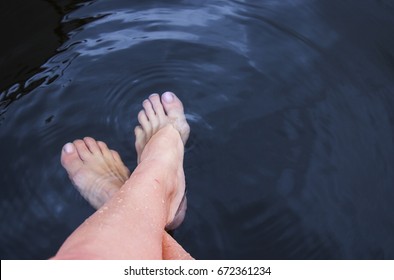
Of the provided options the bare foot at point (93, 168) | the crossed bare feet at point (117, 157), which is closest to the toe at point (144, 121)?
the crossed bare feet at point (117, 157)

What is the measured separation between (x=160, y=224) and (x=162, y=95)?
707mm

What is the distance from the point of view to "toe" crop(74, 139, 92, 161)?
179 cm

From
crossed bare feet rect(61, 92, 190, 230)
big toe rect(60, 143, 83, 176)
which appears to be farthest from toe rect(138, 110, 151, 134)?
big toe rect(60, 143, 83, 176)

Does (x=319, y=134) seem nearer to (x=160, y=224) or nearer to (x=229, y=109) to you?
(x=229, y=109)

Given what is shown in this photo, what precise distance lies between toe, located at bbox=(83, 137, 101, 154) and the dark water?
3 centimetres

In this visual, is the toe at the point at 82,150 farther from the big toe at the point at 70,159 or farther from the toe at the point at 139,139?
the toe at the point at 139,139

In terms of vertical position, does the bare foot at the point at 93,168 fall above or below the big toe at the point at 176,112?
below

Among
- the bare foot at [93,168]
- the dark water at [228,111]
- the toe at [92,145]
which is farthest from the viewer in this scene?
the toe at [92,145]

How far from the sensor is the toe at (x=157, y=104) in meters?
1.90

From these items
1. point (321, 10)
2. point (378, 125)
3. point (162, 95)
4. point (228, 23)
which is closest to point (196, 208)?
point (162, 95)

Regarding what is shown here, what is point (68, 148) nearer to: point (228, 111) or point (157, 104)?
point (157, 104)

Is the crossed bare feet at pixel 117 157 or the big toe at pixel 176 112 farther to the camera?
the big toe at pixel 176 112

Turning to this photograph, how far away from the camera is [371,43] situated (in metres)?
2.05

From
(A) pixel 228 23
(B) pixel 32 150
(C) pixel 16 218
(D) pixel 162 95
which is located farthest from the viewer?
(A) pixel 228 23
